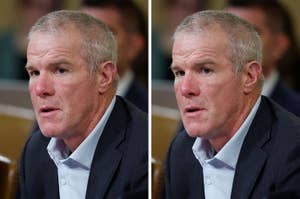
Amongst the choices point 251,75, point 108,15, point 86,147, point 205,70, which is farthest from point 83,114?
point 251,75

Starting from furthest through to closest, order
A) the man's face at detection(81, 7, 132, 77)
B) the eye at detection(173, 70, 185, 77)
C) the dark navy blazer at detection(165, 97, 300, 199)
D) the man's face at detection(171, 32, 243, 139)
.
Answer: the man's face at detection(81, 7, 132, 77), the eye at detection(173, 70, 185, 77), the man's face at detection(171, 32, 243, 139), the dark navy blazer at detection(165, 97, 300, 199)

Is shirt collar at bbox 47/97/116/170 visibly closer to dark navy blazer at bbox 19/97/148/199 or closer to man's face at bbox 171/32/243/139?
dark navy blazer at bbox 19/97/148/199

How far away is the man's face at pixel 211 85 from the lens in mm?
3014

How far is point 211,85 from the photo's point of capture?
303cm

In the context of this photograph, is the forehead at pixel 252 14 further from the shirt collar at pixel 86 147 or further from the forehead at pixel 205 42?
the shirt collar at pixel 86 147

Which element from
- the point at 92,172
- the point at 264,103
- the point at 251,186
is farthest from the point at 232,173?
the point at 92,172

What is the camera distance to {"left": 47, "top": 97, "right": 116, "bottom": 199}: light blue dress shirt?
322 centimetres

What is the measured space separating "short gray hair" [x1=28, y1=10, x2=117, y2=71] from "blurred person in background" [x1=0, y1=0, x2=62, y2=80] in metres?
0.06

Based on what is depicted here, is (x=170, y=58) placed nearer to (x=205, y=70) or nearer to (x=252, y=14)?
(x=205, y=70)

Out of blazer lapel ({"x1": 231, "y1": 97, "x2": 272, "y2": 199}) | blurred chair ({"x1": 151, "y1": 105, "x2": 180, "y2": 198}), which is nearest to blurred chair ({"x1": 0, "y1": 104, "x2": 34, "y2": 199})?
blurred chair ({"x1": 151, "y1": 105, "x2": 180, "y2": 198})

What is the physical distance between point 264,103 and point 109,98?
73 cm

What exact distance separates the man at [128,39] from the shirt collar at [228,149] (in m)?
0.34

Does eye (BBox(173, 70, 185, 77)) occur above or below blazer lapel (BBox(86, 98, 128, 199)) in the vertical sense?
above

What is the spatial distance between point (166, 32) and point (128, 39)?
0.19 m
